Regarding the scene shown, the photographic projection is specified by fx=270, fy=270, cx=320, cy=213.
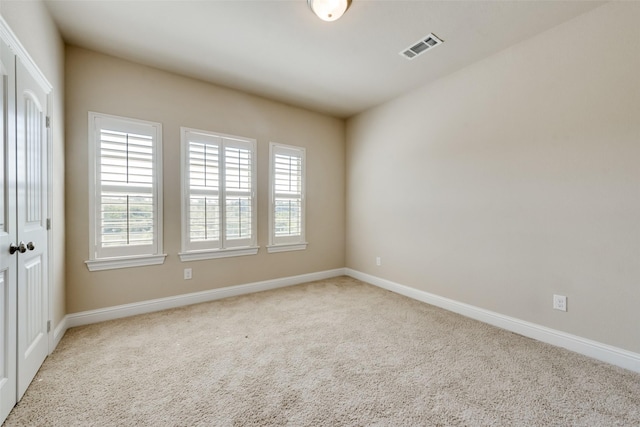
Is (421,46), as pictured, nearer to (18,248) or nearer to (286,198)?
(286,198)

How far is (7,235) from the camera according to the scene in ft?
5.03

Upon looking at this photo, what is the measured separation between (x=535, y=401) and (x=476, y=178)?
2.02m

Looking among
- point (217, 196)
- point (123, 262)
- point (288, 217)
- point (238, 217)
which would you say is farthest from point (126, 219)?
point (288, 217)

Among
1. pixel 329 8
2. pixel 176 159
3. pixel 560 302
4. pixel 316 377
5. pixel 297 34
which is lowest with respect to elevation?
pixel 316 377

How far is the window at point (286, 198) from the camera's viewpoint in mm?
3932

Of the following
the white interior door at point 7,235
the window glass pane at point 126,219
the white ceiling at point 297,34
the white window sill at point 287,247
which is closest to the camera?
the white interior door at point 7,235

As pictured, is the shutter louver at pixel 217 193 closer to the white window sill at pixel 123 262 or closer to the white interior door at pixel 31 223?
the white window sill at pixel 123 262

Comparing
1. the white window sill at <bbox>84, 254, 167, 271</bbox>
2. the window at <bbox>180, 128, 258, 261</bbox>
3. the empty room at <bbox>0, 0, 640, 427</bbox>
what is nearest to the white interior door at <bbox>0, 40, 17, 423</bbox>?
the empty room at <bbox>0, 0, 640, 427</bbox>

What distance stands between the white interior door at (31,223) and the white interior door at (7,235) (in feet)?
0.20

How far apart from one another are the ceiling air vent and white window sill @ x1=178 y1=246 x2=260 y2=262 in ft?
9.64

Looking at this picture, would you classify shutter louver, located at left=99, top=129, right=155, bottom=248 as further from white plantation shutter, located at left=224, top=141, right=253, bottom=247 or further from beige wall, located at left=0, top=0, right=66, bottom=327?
white plantation shutter, located at left=224, top=141, right=253, bottom=247

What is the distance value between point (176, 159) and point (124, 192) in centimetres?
65

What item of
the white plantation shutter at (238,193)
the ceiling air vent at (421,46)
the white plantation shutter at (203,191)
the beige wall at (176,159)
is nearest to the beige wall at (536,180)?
the ceiling air vent at (421,46)

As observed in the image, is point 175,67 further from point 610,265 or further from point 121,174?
point 610,265
